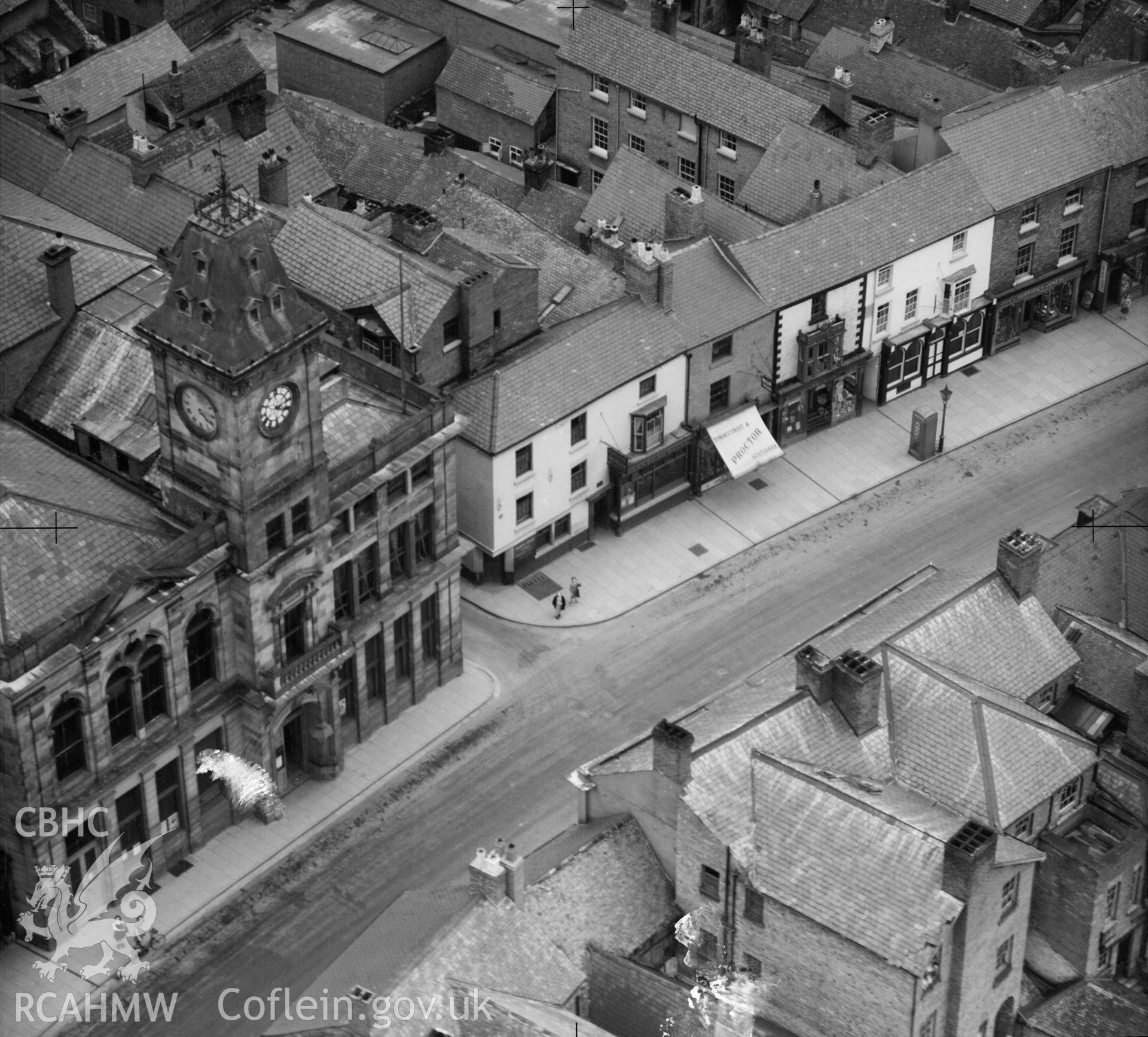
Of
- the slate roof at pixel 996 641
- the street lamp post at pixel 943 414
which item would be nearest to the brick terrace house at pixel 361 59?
the street lamp post at pixel 943 414

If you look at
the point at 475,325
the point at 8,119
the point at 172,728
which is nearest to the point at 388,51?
the point at 8,119

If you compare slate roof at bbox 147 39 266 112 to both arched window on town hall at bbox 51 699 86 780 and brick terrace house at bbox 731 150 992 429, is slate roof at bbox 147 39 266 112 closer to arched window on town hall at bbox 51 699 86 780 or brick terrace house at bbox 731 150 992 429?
brick terrace house at bbox 731 150 992 429

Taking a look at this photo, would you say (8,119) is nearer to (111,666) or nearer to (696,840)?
(111,666)

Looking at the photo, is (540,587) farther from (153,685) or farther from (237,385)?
(237,385)

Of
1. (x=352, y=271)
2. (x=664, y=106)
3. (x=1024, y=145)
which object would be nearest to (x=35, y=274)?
(x=352, y=271)

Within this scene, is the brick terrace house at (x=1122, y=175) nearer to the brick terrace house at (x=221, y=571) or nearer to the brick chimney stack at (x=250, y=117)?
the brick chimney stack at (x=250, y=117)
